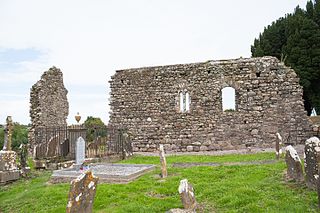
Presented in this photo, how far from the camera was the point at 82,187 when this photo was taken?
448 cm

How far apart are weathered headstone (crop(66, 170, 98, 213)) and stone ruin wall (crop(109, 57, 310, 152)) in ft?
39.8

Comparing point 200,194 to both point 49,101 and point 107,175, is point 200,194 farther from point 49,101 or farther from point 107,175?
point 49,101

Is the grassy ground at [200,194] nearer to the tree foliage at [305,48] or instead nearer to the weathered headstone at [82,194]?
the weathered headstone at [82,194]

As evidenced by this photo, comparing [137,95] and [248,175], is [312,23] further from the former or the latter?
[248,175]

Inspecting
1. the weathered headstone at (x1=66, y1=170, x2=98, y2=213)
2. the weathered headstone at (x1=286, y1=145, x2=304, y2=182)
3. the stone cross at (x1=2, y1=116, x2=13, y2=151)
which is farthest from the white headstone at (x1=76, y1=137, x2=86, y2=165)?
the weathered headstone at (x1=286, y1=145, x2=304, y2=182)

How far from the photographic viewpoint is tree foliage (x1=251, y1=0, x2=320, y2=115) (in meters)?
23.9

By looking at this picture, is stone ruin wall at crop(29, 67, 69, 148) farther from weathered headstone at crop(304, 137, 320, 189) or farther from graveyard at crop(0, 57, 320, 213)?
weathered headstone at crop(304, 137, 320, 189)

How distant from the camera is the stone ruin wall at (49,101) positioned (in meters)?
18.5

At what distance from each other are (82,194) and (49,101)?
54.8 feet

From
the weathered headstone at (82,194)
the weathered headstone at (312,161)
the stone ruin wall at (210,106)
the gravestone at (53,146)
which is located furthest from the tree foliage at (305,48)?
the weathered headstone at (82,194)

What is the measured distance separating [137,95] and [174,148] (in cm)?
396

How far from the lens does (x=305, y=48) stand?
952 inches

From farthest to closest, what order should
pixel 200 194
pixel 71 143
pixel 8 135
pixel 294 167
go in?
pixel 71 143 → pixel 8 135 → pixel 294 167 → pixel 200 194

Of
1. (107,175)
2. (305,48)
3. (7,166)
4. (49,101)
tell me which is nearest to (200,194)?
(107,175)
